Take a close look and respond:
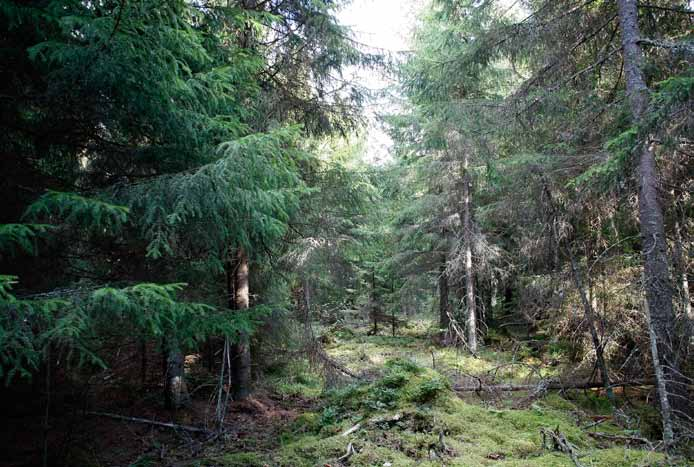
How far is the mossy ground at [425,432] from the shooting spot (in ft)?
12.8

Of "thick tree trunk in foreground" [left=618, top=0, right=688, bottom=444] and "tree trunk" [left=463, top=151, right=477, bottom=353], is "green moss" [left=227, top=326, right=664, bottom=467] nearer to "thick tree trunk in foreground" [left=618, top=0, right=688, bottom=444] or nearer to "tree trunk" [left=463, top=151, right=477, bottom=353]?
"thick tree trunk in foreground" [left=618, top=0, right=688, bottom=444]

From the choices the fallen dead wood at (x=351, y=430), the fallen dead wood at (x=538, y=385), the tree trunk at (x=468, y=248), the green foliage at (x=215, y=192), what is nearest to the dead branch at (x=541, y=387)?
the fallen dead wood at (x=538, y=385)

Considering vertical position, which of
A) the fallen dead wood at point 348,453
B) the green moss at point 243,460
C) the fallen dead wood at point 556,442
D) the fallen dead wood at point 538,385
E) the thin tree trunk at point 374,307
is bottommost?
the green moss at point 243,460

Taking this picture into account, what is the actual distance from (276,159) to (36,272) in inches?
120

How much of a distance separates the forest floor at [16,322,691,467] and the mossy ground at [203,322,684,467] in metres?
0.01

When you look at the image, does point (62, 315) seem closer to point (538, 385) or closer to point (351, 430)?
point (351, 430)

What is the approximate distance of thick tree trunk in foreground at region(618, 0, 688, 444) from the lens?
5.69m

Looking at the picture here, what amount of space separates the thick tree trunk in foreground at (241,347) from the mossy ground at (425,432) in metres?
2.46

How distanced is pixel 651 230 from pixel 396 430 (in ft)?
16.1

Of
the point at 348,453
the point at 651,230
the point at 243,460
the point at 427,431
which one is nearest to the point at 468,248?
the point at 651,230

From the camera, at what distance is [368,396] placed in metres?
5.70

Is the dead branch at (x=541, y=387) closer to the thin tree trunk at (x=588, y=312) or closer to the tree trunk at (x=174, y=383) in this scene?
the thin tree trunk at (x=588, y=312)

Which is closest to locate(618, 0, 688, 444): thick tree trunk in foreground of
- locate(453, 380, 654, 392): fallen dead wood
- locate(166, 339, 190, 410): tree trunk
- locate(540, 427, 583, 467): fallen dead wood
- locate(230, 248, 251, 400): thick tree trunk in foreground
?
locate(453, 380, 654, 392): fallen dead wood

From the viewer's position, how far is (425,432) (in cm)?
459
